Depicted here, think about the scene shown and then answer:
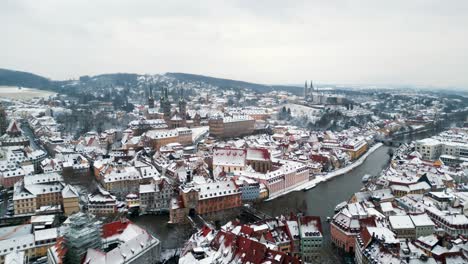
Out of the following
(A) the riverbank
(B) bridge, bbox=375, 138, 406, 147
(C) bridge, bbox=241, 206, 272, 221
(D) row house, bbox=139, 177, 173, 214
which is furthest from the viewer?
(B) bridge, bbox=375, 138, 406, 147

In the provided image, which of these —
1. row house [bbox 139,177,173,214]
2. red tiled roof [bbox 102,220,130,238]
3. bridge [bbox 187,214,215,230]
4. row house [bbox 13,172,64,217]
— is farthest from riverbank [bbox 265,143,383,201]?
row house [bbox 13,172,64,217]

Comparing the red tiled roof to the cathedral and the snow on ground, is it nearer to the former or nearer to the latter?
the snow on ground

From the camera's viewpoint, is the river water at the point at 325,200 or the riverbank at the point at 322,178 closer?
the river water at the point at 325,200

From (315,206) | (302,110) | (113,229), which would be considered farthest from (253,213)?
(302,110)

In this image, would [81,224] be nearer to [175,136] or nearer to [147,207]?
[147,207]

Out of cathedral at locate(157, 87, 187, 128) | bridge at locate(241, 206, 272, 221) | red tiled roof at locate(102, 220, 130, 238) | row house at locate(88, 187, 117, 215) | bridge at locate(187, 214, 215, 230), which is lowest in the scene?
bridge at locate(241, 206, 272, 221)

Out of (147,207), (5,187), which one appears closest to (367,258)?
(147,207)

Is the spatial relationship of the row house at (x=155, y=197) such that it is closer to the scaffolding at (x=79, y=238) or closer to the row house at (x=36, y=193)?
the row house at (x=36, y=193)

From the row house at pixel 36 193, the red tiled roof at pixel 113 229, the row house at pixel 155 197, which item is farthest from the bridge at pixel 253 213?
the row house at pixel 36 193

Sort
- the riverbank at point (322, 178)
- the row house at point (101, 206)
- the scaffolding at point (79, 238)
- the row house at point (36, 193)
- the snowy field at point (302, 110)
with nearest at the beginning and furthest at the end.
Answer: the scaffolding at point (79, 238) → the row house at point (101, 206) → the row house at point (36, 193) → the riverbank at point (322, 178) → the snowy field at point (302, 110)

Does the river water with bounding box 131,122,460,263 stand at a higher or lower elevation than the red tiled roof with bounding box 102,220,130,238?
lower

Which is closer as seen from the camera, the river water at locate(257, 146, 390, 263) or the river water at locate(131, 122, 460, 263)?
the river water at locate(131, 122, 460, 263)
